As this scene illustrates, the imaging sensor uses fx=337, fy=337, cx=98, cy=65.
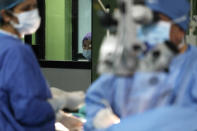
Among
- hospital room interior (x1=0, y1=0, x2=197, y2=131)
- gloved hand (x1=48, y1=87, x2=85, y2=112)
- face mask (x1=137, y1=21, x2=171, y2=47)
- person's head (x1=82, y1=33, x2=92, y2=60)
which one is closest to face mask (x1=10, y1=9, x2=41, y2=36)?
gloved hand (x1=48, y1=87, x2=85, y2=112)

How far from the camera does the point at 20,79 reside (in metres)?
1.41

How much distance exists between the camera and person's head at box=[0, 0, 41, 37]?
148cm

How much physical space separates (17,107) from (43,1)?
179 cm

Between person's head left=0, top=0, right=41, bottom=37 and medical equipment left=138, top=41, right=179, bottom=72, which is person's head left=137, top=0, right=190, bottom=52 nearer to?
medical equipment left=138, top=41, right=179, bottom=72

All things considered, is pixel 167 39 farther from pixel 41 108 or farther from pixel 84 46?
pixel 84 46

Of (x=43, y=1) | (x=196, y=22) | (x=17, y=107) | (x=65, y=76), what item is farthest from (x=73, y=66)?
(x=17, y=107)

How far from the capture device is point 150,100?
985 mm

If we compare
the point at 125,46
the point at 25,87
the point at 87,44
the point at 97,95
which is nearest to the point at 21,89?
the point at 25,87

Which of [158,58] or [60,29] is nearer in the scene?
[158,58]

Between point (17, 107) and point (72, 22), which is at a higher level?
point (72, 22)

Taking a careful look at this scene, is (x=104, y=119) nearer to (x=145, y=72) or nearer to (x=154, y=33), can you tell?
(x=145, y=72)

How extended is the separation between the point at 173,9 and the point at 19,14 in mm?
743

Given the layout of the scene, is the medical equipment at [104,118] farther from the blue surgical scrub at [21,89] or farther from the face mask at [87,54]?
the face mask at [87,54]

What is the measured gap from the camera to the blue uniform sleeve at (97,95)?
1.07m
